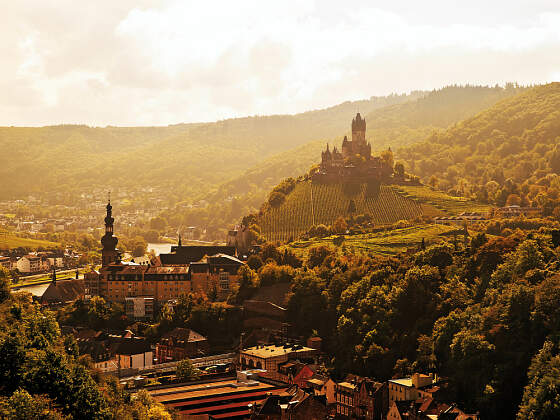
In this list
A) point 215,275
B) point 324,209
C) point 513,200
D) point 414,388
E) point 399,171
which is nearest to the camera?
point 414,388

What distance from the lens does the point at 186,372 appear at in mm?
72125

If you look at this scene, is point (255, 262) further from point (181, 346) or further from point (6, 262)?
point (6, 262)

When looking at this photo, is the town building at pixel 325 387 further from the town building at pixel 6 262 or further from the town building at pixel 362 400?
the town building at pixel 6 262

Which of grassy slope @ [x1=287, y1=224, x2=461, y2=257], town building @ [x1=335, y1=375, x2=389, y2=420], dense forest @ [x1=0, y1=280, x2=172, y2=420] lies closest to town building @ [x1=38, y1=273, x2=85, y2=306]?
grassy slope @ [x1=287, y1=224, x2=461, y2=257]

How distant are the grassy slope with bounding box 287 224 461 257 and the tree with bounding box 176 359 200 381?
37122mm

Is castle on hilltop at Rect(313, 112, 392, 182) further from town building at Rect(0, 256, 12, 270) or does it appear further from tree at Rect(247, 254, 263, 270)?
town building at Rect(0, 256, 12, 270)

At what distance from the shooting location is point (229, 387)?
6812 cm

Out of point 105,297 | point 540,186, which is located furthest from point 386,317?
point 540,186

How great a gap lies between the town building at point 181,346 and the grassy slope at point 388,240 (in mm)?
26559

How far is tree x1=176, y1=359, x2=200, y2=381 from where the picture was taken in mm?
71750

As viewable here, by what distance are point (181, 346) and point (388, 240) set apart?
3633cm

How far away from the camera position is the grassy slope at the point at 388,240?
10481 centimetres

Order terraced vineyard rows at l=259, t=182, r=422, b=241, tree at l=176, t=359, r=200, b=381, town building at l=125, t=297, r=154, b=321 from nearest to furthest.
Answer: tree at l=176, t=359, r=200, b=381 → town building at l=125, t=297, r=154, b=321 → terraced vineyard rows at l=259, t=182, r=422, b=241

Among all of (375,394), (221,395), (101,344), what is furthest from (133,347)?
(375,394)
